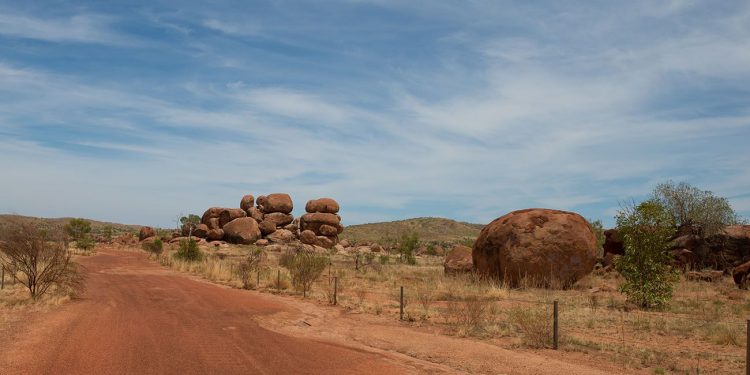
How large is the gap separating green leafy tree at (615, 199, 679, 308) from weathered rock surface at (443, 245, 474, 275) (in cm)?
962

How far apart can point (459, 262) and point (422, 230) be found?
89346mm

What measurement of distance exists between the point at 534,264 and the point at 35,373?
715 inches

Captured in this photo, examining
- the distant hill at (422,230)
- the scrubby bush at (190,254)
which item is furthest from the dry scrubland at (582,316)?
the distant hill at (422,230)

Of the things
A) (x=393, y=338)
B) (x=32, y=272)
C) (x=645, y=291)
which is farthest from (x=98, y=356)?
(x=645, y=291)

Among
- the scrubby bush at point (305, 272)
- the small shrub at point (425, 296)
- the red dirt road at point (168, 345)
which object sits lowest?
the red dirt road at point (168, 345)

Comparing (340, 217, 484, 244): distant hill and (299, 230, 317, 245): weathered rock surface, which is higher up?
(340, 217, 484, 244): distant hill

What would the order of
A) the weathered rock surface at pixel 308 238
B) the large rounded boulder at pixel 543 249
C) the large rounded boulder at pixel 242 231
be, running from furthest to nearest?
the weathered rock surface at pixel 308 238 → the large rounded boulder at pixel 242 231 → the large rounded boulder at pixel 543 249

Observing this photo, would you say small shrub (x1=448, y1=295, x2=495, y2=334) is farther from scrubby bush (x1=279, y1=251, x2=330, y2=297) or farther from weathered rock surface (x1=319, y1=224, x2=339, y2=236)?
weathered rock surface (x1=319, y1=224, x2=339, y2=236)

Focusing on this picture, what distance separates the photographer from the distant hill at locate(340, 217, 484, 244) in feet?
361

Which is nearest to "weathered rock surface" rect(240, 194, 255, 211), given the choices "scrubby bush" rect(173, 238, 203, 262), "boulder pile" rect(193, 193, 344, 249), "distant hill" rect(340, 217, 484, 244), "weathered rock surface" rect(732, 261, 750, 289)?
"boulder pile" rect(193, 193, 344, 249)

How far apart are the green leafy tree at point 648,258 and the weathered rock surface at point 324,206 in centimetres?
4823

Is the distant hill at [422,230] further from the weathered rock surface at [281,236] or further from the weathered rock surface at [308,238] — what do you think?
the weathered rock surface at [308,238]

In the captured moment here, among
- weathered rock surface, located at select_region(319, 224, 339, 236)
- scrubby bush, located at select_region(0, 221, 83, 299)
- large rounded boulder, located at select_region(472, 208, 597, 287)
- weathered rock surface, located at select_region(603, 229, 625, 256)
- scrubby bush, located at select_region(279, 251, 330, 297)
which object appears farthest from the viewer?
weathered rock surface, located at select_region(319, 224, 339, 236)

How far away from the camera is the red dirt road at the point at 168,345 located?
9305 millimetres
